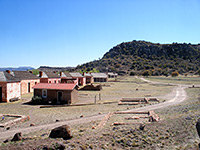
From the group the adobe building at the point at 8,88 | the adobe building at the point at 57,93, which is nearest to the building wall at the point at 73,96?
the adobe building at the point at 57,93

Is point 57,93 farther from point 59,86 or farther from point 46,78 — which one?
point 46,78

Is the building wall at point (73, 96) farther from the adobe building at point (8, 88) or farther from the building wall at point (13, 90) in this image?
Answer: the building wall at point (13, 90)

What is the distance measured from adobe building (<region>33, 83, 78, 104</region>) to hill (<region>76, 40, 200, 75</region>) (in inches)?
3549

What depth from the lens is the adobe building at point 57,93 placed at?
2735 cm

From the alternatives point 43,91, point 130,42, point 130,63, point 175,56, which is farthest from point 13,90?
point 130,42

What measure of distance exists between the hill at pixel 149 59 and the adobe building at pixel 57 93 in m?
90.1

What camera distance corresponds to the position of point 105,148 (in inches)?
337

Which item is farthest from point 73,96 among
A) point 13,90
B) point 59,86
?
point 13,90

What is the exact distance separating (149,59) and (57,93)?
443ft

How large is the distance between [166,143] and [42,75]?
4078 cm

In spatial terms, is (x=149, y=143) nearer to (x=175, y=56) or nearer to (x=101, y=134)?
(x=101, y=134)

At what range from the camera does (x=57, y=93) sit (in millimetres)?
27812

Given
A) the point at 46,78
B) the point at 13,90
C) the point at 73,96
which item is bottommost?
the point at 73,96

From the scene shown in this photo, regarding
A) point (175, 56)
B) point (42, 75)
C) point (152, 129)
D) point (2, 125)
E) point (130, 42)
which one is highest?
point (130, 42)
